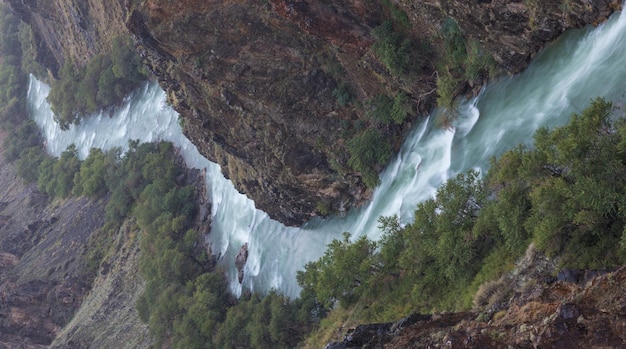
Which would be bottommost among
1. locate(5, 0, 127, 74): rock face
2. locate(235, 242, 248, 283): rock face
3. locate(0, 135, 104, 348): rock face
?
locate(235, 242, 248, 283): rock face

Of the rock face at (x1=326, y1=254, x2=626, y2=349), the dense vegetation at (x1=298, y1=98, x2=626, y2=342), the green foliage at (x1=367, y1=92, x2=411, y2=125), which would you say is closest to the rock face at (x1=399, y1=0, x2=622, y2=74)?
the dense vegetation at (x1=298, y1=98, x2=626, y2=342)

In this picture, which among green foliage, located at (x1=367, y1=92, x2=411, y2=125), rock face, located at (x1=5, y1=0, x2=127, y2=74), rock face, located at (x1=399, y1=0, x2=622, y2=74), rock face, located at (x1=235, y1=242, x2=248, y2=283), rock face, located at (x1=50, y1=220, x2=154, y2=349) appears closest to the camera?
rock face, located at (x1=399, y1=0, x2=622, y2=74)

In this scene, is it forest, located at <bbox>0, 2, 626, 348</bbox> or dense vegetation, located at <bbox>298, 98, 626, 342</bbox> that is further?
forest, located at <bbox>0, 2, 626, 348</bbox>

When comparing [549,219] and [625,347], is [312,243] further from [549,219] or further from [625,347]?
[625,347]

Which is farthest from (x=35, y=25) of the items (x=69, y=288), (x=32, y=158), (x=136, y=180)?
(x=69, y=288)

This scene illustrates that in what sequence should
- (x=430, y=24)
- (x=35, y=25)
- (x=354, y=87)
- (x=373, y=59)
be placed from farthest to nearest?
(x=35, y=25)
(x=354, y=87)
(x=373, y=59)
(x=430, y=24)

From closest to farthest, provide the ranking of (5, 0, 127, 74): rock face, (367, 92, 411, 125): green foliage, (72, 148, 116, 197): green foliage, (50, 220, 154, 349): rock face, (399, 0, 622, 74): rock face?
(399, 0, 622, 74): rock face → (367, 92, 411, 125): green foliage → (50, 220, 154, 349): rock face → (5, 0, 127, 74): rock face → (72, 148, 116, 197): green foliage

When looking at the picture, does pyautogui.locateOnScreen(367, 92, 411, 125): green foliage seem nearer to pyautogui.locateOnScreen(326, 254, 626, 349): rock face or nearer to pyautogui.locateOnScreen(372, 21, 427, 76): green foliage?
pyautogui.locateOnScreen(372, 21, 427, 76): green foliage
